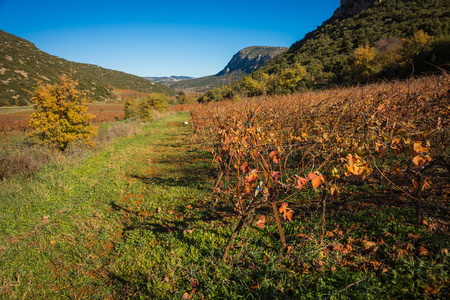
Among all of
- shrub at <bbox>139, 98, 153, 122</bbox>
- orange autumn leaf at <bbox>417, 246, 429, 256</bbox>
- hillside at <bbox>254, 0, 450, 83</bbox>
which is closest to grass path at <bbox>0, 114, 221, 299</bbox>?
orange autumn leaf at <bbox>417, 246, 429, 256</bbox>

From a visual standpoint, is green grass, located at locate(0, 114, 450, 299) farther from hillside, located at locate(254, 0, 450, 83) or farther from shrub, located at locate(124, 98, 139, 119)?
hillside, located at locate(254, 0, 450, 83)

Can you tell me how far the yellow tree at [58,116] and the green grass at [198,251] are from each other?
4020 mm

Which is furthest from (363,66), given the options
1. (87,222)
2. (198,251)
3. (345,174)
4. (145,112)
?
(87,222)

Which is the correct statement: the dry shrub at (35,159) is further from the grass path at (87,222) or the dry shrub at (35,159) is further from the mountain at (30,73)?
the mountain at (30,73)


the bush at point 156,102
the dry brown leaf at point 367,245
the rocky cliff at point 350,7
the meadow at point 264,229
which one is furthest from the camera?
the rocky cliff at point 350,7

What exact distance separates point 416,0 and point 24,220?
76.5m

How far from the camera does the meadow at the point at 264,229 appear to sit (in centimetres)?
207

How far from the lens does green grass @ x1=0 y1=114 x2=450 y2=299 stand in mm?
2164

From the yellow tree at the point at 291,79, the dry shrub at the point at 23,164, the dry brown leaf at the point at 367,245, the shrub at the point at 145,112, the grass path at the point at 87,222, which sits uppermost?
the yellow tree at the point at 291,79

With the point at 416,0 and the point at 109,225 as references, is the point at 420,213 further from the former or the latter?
the point at 416,0

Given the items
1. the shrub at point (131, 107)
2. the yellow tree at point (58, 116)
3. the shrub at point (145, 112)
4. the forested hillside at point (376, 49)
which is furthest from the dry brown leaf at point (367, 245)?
the shrub at point (131, 107)

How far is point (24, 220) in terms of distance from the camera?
4383 millimetres

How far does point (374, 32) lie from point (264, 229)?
60205 millimetres

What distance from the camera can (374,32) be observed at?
44031mm
